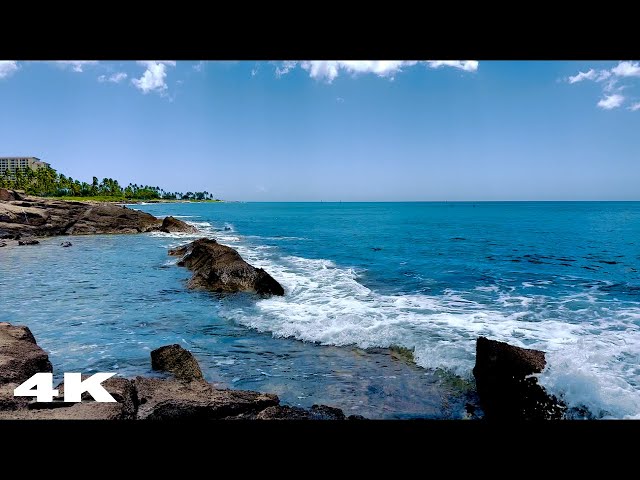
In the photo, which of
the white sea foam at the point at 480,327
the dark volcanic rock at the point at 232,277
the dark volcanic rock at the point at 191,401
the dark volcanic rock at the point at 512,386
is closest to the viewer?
the dark volcanic rock at the point at 191,401

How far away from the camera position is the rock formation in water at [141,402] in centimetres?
468

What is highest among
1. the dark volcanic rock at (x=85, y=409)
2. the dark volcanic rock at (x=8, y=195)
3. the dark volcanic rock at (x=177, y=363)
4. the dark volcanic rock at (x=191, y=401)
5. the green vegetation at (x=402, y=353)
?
the dark volcanic rock at (x=8, y=195)

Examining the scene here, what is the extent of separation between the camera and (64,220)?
4188 cm

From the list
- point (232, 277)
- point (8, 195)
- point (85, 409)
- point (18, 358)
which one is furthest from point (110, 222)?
point (85, 409)

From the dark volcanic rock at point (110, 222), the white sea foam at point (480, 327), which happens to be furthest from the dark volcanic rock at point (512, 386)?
the dark volcanic rock at point (110, 222)

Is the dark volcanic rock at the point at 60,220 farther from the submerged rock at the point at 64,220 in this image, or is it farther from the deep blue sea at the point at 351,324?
the deep blue sea at the point at 351,324

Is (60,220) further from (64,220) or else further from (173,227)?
(173,227)

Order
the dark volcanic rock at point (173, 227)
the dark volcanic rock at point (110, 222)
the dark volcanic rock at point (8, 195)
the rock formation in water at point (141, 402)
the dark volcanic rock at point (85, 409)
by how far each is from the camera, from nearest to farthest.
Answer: the dark volcanic rock at point (85, 409), the rock formation in water at point (141, 402), the dark volcanic rock at point (110, 222), the dark volcanic rock at point (173, 227), the dark volcanic rock at point (8, 195)

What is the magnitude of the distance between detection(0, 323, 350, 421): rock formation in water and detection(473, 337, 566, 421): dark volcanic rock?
8.52 feet

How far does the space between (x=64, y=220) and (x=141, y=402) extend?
1768 inches

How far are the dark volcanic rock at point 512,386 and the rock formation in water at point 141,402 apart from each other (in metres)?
2.60

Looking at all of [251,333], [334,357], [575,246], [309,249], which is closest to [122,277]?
[251,333]
